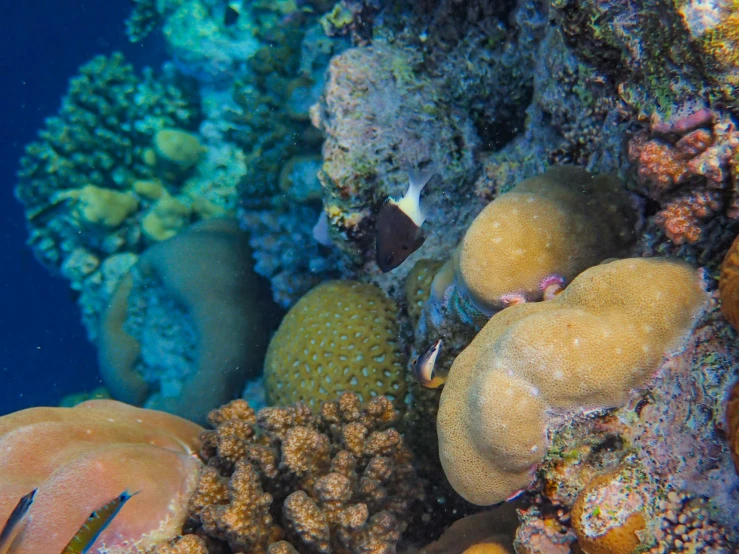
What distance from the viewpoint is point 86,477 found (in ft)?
7.91

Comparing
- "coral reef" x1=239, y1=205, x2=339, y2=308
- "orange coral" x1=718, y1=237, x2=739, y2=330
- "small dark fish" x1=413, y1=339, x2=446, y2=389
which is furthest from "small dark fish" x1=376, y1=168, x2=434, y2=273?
"coral reef" x1=239, y1=205, x2=339, y2=308

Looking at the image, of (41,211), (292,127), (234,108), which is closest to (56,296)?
(41,211)

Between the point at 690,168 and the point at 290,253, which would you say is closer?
the point at 690,168

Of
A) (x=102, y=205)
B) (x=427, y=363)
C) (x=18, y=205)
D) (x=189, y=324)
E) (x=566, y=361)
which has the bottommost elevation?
(x=189, y=324)

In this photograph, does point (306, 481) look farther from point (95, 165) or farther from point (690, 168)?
point (95, 165)

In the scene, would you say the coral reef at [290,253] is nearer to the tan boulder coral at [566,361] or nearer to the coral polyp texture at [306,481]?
the coral polyp texture at [306,481]

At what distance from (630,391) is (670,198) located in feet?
2.75

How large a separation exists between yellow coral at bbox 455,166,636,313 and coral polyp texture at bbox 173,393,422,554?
3.68ft

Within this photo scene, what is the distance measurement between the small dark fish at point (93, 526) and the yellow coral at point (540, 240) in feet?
6.71

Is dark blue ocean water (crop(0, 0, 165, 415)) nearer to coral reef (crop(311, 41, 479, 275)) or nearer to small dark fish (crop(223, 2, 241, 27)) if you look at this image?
small dark fish (crop(223, 2, 241, 27))

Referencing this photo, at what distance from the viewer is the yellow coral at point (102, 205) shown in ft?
24.2

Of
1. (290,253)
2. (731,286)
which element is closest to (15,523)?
(731,286)

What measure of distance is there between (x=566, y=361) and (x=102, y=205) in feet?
24.7

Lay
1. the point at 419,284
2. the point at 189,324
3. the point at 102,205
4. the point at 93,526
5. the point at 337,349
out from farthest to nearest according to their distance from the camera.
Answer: the point at 102,205
the point at 189,324
the point at 337,349
the point at 419,284
the point at 93,526
